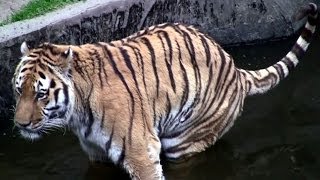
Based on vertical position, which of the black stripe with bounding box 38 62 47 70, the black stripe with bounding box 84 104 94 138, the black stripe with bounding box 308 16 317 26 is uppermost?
the black stripe with bounding box 38 62 47 70

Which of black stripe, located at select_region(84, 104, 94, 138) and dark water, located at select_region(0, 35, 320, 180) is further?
dark water, located at select_region(0, 35, 320, 180)

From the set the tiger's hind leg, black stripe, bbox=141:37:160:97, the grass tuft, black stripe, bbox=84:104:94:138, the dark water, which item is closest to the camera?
black stripe, bbox=84:104:94:138

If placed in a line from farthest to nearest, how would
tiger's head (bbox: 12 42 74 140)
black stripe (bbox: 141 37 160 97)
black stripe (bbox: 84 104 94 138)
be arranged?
black stripe (bbox: 141 37 160 97)
black stripe (bbox: 84 104 94 138)
tiger's head (bbox: 12 42 74 140)

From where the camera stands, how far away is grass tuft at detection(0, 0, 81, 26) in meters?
6.72

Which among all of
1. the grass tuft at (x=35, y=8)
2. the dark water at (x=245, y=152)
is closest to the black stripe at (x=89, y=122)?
the dark water at (x=245, y=152)

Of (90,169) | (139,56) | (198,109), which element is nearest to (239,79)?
(198,109)

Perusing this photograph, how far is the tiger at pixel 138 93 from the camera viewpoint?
4.55 meters

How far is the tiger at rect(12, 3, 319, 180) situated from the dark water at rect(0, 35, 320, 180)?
292mm

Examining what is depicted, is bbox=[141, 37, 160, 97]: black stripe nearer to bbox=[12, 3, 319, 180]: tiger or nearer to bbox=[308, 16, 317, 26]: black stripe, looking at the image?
bbox=[12, 3, 319, 180]: tiger

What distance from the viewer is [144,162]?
4.80 metres

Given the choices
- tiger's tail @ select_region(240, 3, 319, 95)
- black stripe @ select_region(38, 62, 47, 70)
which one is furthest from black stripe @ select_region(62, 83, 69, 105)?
tiger's tail @ select_region(240, 3, 319, 95)

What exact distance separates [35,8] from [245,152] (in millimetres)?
2552

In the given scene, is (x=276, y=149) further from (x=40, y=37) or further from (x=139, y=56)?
(x=40, y=37)

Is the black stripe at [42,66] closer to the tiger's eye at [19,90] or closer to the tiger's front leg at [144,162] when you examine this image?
the tiger's eye at [19,90]
